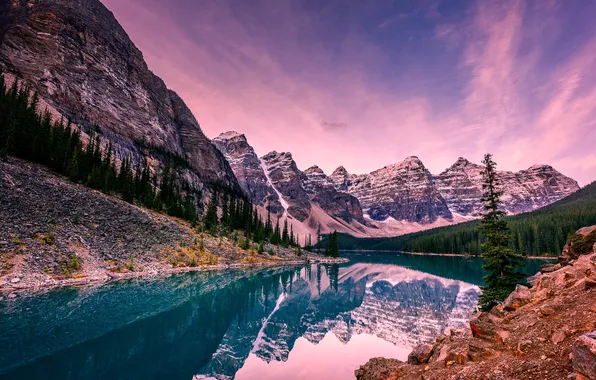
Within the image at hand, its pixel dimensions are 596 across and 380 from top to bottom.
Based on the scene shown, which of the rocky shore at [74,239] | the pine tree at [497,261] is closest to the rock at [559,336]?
the pine tree at [497,261]

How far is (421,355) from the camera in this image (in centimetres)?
1313

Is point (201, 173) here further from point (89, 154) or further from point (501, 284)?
point (501, 284)

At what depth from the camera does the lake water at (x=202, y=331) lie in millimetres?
17406

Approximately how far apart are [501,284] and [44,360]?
102 feet

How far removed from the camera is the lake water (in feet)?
57.1

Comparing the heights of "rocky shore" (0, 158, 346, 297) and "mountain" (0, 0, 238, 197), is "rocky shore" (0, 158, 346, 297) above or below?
below

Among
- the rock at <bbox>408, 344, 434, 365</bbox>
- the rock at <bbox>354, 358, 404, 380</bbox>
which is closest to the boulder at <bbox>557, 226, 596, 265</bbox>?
the rock at <bbox>408, 344, 434, 365</bbox>

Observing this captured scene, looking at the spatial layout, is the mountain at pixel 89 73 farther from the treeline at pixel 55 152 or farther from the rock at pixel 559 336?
the rock at pixel 559 336

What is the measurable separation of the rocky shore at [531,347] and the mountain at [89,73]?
5078 inches

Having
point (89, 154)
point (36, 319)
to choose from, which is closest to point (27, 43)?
point (89, 154)

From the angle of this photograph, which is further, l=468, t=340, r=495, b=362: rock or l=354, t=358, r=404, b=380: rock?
l=354, t=358, r=404, b=380: rock

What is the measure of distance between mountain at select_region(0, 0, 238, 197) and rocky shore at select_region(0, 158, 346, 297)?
215 feet

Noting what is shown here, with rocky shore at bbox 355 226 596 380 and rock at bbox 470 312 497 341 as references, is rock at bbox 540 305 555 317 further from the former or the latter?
rock at bbox 470 312 497 341

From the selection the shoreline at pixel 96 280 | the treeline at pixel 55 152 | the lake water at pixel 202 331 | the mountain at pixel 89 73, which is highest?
the mountain at pixel 89 73
